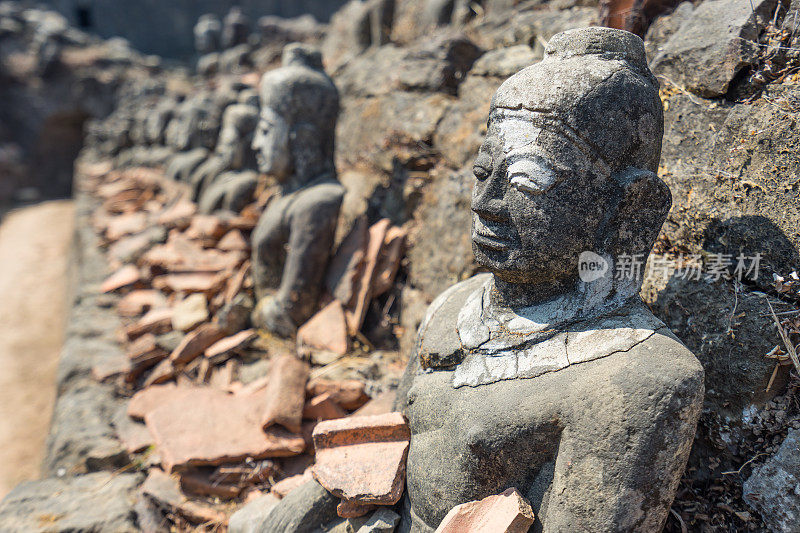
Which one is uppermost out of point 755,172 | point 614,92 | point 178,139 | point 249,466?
point 614,92

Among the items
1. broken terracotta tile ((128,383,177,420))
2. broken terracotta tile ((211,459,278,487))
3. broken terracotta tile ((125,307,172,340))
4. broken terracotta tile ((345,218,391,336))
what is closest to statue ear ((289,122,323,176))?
broken terracotta tile ((345,218,391,336))

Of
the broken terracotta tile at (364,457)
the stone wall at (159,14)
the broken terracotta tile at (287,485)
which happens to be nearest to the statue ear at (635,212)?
the broken terracotta tile at (364,457)

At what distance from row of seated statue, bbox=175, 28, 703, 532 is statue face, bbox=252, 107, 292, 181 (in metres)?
2.44

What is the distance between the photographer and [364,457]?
2.07m

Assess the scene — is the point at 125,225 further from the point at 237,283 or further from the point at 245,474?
the point at 245,474

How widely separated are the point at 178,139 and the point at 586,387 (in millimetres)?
8181

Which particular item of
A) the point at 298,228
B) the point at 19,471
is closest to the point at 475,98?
the point at 298,228

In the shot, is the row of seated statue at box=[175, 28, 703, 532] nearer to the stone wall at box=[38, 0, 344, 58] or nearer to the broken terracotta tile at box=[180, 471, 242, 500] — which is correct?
the broken terracotta tile at box=[180, 471, 242, 500]

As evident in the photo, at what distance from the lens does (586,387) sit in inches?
60.8

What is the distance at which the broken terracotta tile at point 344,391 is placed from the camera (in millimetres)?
2980

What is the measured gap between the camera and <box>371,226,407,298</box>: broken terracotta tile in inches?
150

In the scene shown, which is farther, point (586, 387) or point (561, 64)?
point (561, 64)

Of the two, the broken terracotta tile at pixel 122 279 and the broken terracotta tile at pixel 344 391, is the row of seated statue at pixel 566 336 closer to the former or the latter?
the broken terracotta tile at pixel 344 391

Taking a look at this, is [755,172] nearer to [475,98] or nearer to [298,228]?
[475,98]
